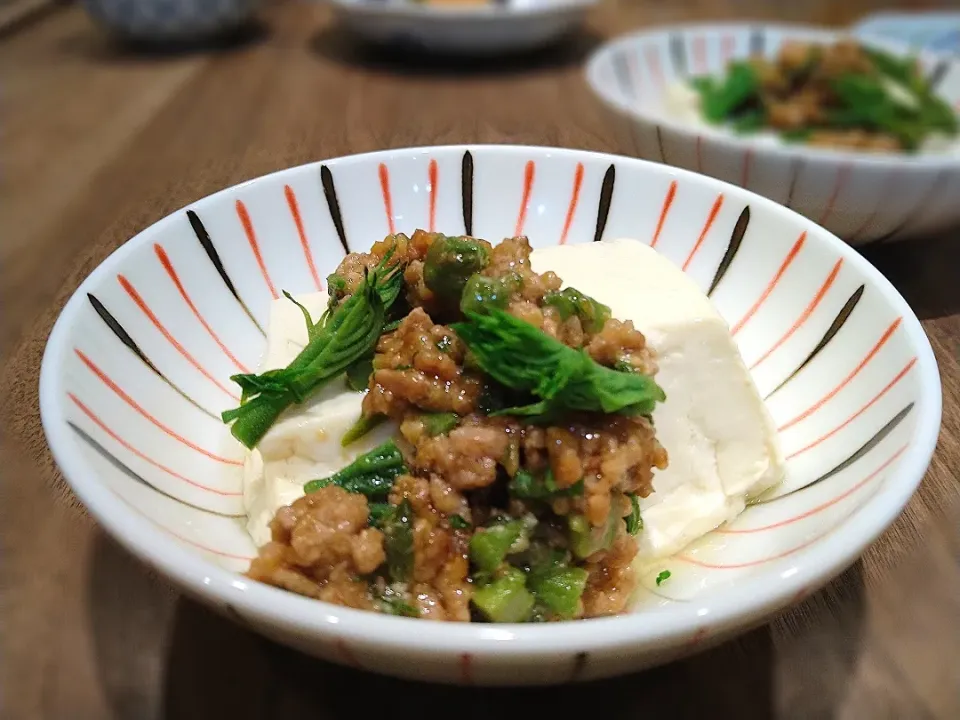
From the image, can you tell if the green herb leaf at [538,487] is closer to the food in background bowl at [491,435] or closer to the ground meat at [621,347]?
the food in background bowl at [491,435]

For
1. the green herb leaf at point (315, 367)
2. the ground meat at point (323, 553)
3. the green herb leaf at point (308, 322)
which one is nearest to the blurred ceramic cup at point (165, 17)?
the green herb leaf at point (308, 322)

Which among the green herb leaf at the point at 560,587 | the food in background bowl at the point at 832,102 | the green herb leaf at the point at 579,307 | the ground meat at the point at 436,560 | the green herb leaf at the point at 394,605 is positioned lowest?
the food in background bowl at the point at 832,102

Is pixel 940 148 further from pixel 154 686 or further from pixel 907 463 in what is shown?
pixel 154 686

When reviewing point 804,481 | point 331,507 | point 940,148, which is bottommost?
point 940,148

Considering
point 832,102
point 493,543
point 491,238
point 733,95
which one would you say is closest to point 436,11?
point 733,95

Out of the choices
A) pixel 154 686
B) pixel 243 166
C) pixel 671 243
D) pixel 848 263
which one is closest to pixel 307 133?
pixel 243 166

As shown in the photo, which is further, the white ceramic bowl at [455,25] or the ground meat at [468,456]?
the white ceramic bowl at [455,25]

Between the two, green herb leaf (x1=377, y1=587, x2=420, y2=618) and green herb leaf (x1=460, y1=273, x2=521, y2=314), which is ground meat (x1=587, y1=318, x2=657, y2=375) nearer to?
green herb leaf (x1=460, y1=273, x2=521, y2=314)
